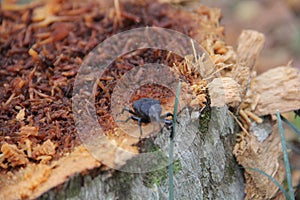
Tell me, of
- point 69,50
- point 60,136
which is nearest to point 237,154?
point 60,136

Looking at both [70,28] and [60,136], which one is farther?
[70,28]

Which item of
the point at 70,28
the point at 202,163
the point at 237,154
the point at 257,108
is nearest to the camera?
the point at 202,163

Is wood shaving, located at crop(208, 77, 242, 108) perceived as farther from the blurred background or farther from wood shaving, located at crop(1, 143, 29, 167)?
the blurred background

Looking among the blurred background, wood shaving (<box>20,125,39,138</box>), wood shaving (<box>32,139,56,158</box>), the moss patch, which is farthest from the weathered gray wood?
the blurred background

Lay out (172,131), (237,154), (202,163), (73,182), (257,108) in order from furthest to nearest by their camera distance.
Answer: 1. (257,108)
2. (237,154)
3. (202,163)
4. (172,131)
5. (73,182)

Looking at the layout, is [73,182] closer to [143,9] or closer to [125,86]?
[125,86]

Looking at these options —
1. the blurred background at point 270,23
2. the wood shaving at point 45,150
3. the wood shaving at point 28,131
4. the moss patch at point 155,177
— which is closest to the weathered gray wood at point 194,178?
the moss patch at point 155,177

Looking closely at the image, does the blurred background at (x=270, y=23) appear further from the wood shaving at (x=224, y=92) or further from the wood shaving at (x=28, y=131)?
the wood shaving at (x=28, y=131)
